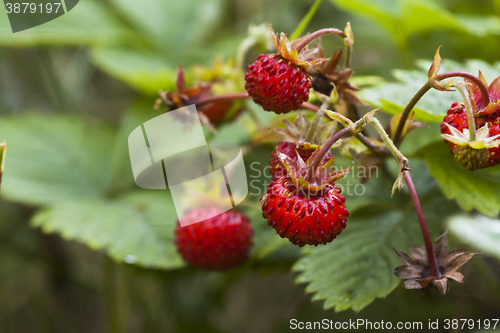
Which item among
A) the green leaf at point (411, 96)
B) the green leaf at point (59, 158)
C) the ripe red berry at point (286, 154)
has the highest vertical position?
the green leaf at point (411, 96)

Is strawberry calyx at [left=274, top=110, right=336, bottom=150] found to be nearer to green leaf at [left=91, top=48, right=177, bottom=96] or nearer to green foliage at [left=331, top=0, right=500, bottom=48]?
green leaf at [left=91, top=48, right=177, bottom=96]

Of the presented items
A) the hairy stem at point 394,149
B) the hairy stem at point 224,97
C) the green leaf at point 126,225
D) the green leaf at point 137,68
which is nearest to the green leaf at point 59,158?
the green leaf at point 126,225

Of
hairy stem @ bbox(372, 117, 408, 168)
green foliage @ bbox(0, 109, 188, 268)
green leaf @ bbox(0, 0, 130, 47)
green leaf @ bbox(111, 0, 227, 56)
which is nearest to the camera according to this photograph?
hairy stem @ bbox(372, 117, 408, 168)

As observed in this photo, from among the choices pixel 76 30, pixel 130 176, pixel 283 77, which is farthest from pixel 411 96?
pixel 76 30

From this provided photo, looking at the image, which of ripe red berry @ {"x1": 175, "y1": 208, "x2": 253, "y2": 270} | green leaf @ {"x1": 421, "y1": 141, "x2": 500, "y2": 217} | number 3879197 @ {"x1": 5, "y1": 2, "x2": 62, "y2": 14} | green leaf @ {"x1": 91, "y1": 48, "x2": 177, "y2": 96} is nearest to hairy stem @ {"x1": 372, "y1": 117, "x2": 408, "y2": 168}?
green leaf @ {"x1": 421, "y1": 141, "x2": 500, "y2": 217}

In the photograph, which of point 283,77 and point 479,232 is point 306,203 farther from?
point 479,232

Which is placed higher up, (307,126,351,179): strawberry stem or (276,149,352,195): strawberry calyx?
(307,126,351,179): strawberry stem

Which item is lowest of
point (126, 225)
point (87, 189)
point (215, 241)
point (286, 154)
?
point (87, 189)

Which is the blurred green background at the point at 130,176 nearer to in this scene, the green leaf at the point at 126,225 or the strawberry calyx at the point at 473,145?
the green leaf at the point at 126,225
